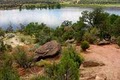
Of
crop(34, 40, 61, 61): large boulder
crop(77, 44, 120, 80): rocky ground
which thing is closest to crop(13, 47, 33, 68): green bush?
crop(34, 40, 61, 61): large boulder

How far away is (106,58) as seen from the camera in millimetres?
35000

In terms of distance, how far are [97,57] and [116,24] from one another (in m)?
14.6

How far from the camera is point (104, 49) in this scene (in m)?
39.7

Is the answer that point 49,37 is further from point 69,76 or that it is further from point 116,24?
point 69,76

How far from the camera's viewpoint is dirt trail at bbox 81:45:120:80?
95.9 ft

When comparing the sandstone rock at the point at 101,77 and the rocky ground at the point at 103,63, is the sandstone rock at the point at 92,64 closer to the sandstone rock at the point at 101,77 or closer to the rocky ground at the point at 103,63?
the rocky ground at the point at 103,63

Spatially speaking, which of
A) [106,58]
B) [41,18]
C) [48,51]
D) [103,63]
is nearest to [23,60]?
[48,51]

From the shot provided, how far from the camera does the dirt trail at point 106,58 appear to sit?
29219 mm

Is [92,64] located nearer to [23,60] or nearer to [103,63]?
[103,63]

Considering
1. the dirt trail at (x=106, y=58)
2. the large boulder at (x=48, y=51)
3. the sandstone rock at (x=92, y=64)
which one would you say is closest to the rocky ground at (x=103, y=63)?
the dirt trail at (x=106, y=58)

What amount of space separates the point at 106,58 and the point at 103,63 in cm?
256

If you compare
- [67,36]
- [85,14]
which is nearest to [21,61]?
[67,36]

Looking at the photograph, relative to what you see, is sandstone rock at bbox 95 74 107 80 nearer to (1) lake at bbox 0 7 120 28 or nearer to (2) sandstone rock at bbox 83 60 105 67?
(2) sandstone rock at bbox 83 60 105 67

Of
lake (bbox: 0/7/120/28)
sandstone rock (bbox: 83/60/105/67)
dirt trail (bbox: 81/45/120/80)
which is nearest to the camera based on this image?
dirt trail (bbox: 81/45/120/80)
